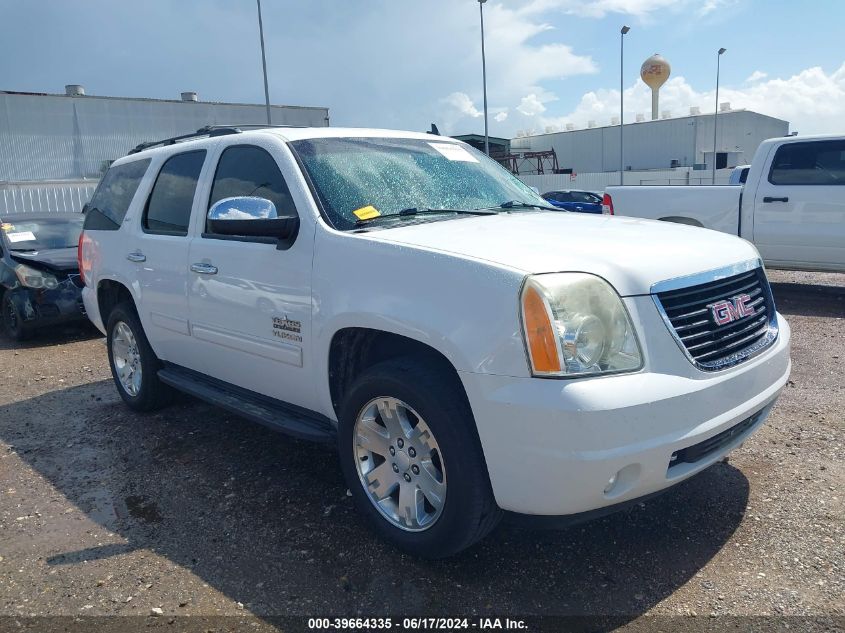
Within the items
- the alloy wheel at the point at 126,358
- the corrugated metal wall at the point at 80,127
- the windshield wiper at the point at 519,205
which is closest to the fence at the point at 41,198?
the corrugated metal wall at the point at 80,127

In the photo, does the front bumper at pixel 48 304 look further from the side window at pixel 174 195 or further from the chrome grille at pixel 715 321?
the chrome grille at pixel 715 321

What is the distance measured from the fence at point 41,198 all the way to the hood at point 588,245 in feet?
67.8

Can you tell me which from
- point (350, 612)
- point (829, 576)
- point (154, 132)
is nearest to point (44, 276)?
point (350, 612)

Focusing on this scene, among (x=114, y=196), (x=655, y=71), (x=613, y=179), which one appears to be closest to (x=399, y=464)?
(x=114, y=196)

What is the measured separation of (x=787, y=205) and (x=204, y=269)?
7447mm

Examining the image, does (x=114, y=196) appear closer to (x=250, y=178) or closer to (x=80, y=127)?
(x=250, y=178)

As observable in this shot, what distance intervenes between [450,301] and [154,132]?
33786mm

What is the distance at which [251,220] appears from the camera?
3.29 meters

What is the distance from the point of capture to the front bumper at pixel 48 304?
8.20 meters

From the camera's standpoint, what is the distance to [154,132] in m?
32.8

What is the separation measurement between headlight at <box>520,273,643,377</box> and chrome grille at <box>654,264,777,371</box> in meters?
0.22

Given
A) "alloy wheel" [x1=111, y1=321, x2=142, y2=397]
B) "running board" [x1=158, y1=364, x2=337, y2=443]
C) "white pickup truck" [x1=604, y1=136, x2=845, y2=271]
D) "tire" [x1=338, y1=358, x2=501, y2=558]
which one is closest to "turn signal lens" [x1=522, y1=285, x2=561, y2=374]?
"tire" [x1=338, y1=358, x2=501, y2=558]

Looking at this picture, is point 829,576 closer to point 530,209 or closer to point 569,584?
point 569,584

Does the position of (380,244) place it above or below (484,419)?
above
